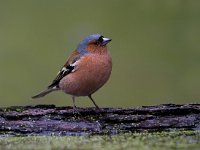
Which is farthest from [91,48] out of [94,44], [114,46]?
[114,46]

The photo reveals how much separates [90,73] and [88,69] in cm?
5

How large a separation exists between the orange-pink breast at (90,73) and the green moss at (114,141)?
106 centimetres

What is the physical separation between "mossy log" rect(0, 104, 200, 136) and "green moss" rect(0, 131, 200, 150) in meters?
0.19

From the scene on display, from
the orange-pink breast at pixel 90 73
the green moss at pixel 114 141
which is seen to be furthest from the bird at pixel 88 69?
the green moss at pixel 114 141

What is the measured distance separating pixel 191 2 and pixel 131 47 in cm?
274

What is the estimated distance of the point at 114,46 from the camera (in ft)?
53.9

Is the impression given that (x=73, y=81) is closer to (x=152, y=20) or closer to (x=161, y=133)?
(x=161, y=133)

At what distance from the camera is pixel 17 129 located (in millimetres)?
8625

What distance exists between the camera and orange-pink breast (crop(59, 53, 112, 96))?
30.6 feet

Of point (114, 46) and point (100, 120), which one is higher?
point (114, 46)

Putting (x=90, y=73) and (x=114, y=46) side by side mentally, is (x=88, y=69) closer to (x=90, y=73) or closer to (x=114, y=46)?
(x=90, y=73)

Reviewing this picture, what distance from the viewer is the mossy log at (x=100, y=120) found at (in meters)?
8.61

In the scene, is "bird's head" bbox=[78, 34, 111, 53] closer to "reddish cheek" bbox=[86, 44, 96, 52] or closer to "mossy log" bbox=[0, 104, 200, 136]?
"reddish cheek" bbox=[86, 44, 96, 52]

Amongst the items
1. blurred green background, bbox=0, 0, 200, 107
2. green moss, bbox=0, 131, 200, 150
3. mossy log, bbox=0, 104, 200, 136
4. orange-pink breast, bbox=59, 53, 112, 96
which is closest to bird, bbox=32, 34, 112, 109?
orange-pink breast, bbox=59, 53, 112, 96
